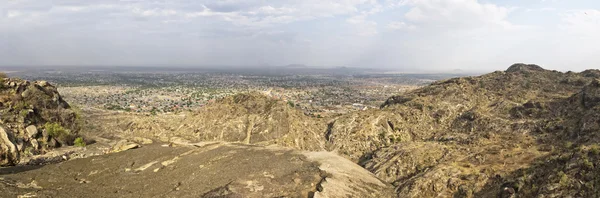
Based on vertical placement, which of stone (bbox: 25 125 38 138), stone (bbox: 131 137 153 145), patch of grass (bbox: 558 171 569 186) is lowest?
stone (bbox: 131 137 153 145)

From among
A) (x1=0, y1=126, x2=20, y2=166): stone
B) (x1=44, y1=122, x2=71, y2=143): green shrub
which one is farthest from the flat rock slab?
(x1=44, y1=122, x2=71, y2=143): green shrub

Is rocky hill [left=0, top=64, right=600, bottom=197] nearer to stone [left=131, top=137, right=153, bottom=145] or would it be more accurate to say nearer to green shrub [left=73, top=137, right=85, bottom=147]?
stone [left=131, top=137, right=153, bottom=145]

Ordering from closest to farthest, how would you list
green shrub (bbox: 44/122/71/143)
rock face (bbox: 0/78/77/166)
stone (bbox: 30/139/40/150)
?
rock face (bbox: 0/78/77/166)
stone (bbox: 30/139/40/150)
green shrub (bbox: 44/122/71/143)

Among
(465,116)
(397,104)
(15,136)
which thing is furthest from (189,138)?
(465,116)

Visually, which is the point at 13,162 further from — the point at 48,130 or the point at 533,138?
the point at 533,138

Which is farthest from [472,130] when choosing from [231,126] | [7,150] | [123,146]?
[7,150]

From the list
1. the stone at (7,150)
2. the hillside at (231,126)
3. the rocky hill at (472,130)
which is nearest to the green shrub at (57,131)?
the hillside at (231,126)

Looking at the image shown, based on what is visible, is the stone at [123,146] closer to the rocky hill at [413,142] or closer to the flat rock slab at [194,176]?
the flat rock slab at [194,176]

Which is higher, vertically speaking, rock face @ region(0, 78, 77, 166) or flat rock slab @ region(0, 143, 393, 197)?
rock face @ region(0, 78, 77, 166)

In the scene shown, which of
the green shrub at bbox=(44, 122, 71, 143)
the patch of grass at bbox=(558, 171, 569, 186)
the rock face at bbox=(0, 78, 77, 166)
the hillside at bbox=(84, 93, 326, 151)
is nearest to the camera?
the patch of grass at bbox=(558, 171, 569, 186)
